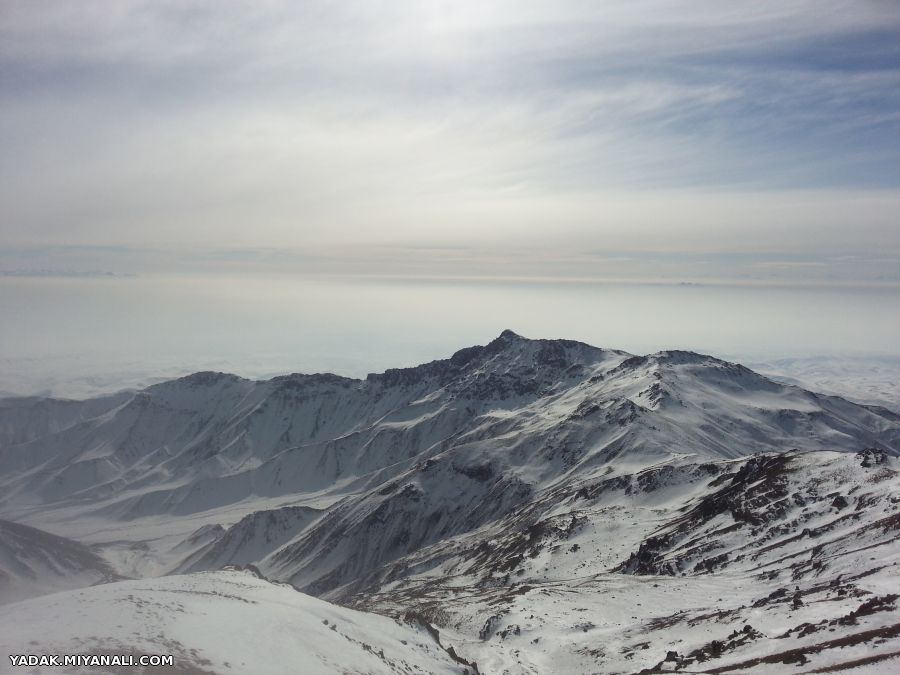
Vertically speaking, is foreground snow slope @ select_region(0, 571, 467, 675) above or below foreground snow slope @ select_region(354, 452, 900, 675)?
above

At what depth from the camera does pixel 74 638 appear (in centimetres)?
2998

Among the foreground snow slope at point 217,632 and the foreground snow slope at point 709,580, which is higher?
the foreground snow slope at point 217,632

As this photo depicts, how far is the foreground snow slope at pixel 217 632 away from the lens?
99.6ft

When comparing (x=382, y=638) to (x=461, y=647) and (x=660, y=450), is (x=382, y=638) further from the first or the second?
(x=660, y=450)

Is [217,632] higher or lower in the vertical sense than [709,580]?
higher

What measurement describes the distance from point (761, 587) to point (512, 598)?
2895 centimetres

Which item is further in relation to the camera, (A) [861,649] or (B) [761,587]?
(B) [761,587]

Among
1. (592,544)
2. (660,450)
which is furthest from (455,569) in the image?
(660,450)

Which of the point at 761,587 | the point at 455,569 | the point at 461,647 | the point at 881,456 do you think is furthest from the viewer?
the point at 455,569

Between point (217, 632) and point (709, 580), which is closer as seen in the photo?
point (217, 632)

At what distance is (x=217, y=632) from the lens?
3562cm

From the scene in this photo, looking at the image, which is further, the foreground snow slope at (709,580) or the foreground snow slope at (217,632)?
the foreground snow slope at (709,580)

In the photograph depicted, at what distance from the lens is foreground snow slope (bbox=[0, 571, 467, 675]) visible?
30.3m

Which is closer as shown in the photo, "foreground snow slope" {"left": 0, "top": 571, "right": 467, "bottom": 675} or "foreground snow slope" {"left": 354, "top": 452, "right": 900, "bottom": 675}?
"foreground snow slope" {"left": 0, "top": 571, "right": 467, "bottom": 675}
